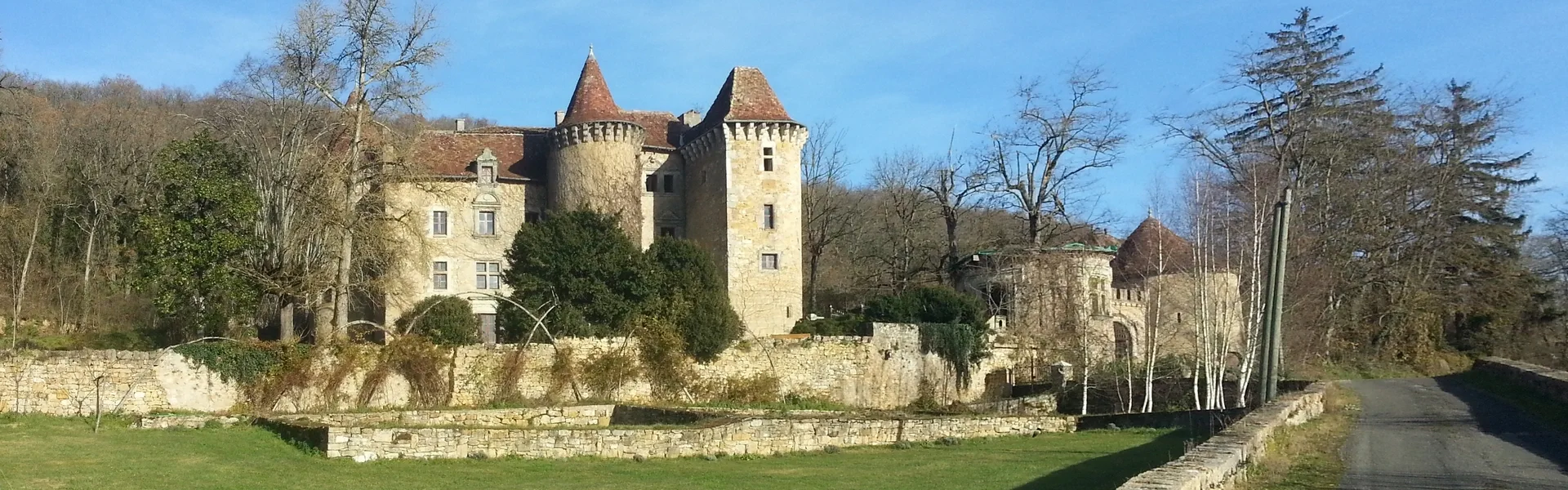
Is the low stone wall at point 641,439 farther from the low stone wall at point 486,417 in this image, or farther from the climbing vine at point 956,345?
the climbing vine at point 956,345

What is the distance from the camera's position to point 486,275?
132ft

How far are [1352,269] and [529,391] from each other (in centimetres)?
2863

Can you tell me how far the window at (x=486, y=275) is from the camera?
40156 millimetres

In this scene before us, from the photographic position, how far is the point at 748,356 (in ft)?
104

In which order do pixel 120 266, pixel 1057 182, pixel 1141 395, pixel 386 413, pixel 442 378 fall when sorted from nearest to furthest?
pixel 386 413, pixel 442 378, pixel 1141 395, pixel 120 266, pixel 1057 182

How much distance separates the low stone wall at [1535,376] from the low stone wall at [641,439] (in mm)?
10256

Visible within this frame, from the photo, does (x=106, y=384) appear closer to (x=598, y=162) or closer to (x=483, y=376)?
(x=483, y=376)

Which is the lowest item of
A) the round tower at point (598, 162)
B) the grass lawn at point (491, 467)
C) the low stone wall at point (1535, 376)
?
the grass lawn at point (491, 467)

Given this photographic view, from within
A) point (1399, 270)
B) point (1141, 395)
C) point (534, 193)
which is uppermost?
point (534, 193)

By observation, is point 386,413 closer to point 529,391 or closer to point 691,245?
point 529,391

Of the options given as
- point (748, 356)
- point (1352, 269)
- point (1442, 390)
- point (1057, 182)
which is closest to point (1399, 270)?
point (1352, 269)

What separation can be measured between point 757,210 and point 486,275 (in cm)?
948

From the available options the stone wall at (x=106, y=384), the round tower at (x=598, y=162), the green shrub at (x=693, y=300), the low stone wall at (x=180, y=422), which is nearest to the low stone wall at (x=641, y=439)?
the low stone wall at (x=180, y=422)

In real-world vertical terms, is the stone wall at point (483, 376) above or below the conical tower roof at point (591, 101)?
below
